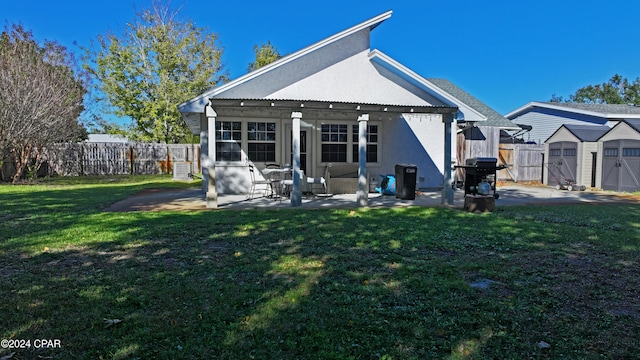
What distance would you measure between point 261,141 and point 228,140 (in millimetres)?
1025

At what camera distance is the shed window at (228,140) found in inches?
471

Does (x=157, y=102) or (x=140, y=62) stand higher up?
(x=140, y=62)

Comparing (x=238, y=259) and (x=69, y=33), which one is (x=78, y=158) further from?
(x=238, y=259)

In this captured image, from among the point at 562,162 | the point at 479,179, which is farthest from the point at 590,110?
the point at 479,179

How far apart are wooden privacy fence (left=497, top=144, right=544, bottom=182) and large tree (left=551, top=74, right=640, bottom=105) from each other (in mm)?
38075

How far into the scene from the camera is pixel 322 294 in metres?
3.63

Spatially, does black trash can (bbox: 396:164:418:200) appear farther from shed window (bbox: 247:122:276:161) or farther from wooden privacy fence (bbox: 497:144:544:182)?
wooden privacy fence (bbox: 497:144:544:182)

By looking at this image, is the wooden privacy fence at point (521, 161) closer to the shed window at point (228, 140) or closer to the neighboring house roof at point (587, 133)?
the neighboring house roof at point (587, 133)

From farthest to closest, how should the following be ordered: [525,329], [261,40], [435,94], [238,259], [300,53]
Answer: [261,40]
[435,94]
[300,53]
[238,259]
[525,329]

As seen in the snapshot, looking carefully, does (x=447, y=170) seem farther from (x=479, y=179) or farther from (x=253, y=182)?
(x=253, y=182)

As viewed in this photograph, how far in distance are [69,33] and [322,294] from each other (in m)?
29.7

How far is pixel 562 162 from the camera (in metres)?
16.3

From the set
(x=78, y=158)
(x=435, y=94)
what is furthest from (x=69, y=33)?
(x=435, y=94)

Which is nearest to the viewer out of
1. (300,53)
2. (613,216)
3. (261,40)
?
(613,216)
